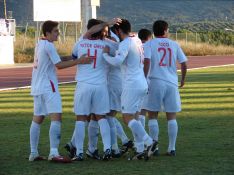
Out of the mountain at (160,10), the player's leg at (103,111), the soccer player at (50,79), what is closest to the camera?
the soccer player at (50,79)

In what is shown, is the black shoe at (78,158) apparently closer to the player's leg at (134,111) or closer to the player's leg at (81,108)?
the player's leg at (81,108)

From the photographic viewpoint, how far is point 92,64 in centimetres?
1175

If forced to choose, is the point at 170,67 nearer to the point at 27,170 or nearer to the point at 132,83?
Result: the point at 132,83

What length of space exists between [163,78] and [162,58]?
0.31 metres

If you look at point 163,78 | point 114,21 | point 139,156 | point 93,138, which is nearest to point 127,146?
point 93,138

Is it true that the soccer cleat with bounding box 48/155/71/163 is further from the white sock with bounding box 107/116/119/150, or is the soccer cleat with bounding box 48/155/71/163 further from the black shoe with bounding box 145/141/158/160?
the black shoe with bounding box 145/141/158/160

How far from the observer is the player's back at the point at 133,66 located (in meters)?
11.8

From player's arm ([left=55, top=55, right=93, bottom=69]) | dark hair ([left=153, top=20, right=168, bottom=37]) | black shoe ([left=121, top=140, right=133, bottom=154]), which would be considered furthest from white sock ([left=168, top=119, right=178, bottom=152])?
player's arm ([left=55, top=55, right=93, bottom=69])

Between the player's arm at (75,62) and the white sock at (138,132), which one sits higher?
Answer: the player's arm at (75,62)

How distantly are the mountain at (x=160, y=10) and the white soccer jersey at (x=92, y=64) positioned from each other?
135m

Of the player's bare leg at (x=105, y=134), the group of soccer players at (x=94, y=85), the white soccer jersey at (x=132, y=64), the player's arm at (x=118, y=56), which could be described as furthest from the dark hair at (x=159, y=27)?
the player's bare leg at (x=105, y=134)

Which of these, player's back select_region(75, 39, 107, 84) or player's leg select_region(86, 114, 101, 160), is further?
player's leg select_region(86, 114, 101, 160)

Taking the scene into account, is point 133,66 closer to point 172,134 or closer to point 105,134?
point 105,134

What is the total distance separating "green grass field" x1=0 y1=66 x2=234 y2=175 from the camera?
11008 millimetres
